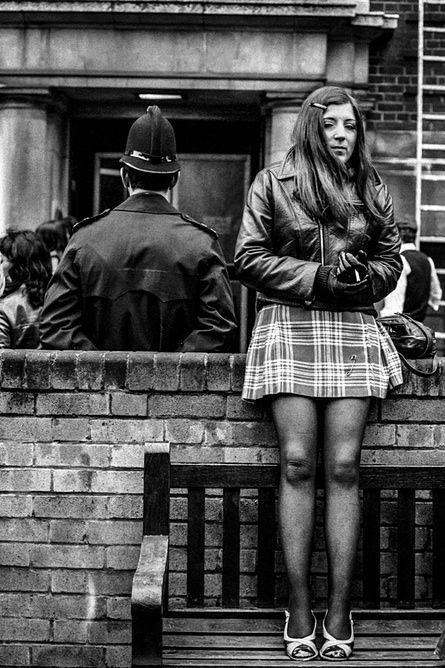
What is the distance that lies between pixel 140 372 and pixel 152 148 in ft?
3.29

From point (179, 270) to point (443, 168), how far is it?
6354 millimetres

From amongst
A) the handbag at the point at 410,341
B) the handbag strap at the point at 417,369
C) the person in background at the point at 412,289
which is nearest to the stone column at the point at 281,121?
the person in background at the point at 412,289

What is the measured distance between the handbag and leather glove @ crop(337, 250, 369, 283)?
47 cm

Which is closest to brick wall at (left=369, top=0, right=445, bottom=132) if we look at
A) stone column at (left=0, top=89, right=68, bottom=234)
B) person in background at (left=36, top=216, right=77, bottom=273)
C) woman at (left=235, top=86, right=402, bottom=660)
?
stone column at (left=0, top=89, right=68, bottom=234)

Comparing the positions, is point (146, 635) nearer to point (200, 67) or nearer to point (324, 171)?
point (324, 171)

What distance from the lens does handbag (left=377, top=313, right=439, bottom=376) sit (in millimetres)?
4844

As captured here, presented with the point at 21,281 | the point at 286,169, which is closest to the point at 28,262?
the point at 21,281

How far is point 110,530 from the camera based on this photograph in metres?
4.90

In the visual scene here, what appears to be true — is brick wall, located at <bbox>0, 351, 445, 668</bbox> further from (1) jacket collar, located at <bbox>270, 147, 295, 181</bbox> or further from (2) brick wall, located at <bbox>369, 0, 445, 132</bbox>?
(2) brick wall, located at <bbox>369, 0, 445, 132</bbox>

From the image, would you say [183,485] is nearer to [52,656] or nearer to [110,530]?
[110,530]

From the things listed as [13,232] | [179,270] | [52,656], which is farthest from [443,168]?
[52,656]

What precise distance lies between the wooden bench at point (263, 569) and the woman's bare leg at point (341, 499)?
16 centimetres

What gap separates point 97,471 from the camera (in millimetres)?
4895

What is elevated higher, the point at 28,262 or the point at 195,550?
the point at 28,262
